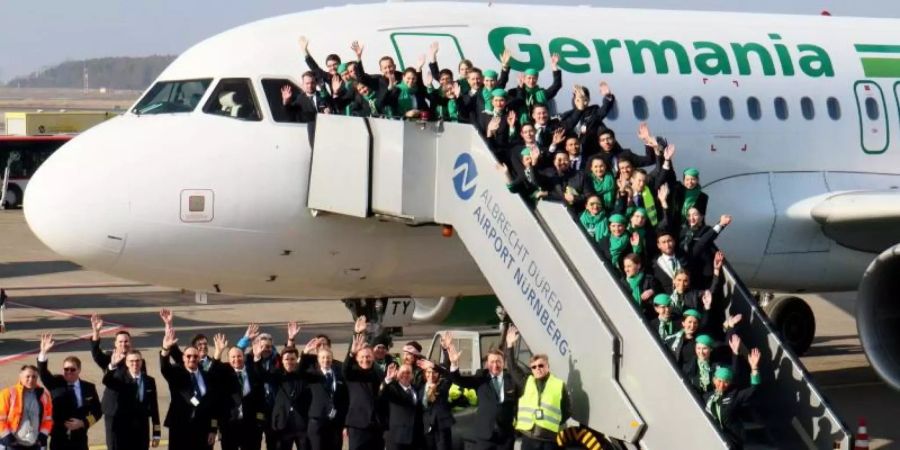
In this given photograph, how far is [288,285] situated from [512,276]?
117 inches

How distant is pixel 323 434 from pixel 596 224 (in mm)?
3053

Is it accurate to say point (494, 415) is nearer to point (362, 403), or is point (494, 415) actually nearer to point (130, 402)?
point (362, 403)

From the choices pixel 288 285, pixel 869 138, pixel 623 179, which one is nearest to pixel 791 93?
pixel 869 138

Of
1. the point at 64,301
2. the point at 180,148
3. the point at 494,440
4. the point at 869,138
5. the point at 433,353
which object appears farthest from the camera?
the point at 64,301

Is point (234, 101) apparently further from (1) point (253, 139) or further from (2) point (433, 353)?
(2) point (433, 353)

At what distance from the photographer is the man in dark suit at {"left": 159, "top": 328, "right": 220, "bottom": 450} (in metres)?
13.7

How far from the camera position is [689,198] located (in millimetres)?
14594

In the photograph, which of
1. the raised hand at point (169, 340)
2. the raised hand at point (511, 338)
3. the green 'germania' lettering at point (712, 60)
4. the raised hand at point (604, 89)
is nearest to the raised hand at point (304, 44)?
the raised hand at point (604, 89)

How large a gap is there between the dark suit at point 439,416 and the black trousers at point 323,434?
2.82ft

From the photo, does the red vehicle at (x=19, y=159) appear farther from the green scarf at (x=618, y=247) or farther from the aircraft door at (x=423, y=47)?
the green scarf at (x=618, y=247)

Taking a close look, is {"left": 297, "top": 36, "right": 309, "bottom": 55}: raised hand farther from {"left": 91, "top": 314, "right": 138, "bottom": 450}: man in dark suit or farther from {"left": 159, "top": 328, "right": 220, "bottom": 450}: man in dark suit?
{"left": 91, "top": 314, "right": 138, "bottom": 450}: man in dark suit

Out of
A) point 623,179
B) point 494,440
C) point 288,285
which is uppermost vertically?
point 623,179

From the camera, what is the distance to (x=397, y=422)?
13.6 metres

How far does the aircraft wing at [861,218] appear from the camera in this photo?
56.7ft
